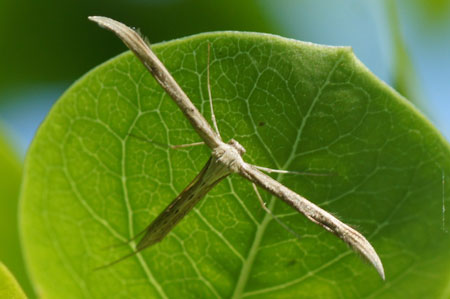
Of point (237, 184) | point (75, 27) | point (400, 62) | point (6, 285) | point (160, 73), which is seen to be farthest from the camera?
point (75, 27)

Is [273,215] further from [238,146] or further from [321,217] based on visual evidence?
[238,146]

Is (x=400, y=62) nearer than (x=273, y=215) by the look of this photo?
No

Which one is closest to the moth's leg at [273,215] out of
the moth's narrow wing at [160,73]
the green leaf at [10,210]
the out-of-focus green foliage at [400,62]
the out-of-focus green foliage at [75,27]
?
the moth's narrow wing at [160,73]

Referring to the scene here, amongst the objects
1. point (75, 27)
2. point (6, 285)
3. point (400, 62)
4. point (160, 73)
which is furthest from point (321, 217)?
point (75, 27)

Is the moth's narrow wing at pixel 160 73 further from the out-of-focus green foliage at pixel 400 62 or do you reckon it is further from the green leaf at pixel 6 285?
the out-of-focus green foliage at pixel 400 62

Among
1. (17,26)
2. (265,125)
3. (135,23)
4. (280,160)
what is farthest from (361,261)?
(17,26)
